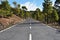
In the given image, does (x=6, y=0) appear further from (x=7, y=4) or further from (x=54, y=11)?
(x=54, y=11)

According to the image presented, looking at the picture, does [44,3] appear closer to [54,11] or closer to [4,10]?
[54,11]

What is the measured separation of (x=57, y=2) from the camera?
71.7 metres

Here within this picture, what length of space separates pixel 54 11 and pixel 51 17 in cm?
368

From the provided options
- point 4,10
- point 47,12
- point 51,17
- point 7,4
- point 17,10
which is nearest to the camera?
point 4,10

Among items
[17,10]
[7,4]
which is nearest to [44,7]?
[7,4]

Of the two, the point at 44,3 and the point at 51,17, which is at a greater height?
the point at 44,3

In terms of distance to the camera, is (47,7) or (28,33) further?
(47,7)

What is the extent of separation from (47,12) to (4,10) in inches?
794

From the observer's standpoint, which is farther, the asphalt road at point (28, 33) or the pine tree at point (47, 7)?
the pine tree at point (47, 7)

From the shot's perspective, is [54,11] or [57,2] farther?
[54,11]

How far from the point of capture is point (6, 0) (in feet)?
243

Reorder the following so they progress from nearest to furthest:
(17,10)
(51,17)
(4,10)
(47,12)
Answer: (4,10) < (47,12) < (51,17) < (17,10)

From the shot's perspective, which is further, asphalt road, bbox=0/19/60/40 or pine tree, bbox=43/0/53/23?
pine tree, bbox=43/0/53/23

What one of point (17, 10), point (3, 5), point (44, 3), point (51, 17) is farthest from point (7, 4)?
point (17, 10)
